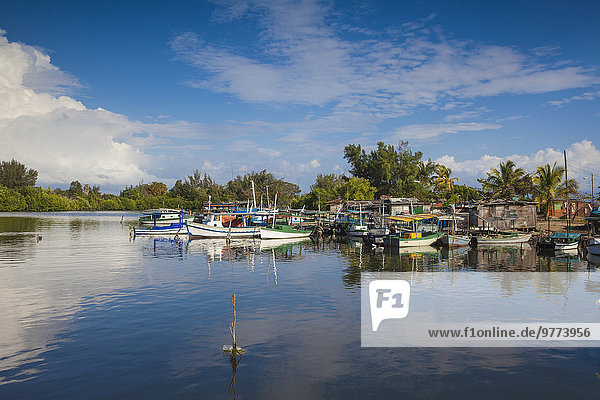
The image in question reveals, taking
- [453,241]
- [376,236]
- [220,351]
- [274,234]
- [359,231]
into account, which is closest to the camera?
[220,351]

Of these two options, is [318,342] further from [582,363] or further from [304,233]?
[304,233]

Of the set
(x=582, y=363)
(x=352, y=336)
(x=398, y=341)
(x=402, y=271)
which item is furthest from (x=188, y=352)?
(x=402, y=271)

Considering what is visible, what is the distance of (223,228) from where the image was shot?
63.2 metres

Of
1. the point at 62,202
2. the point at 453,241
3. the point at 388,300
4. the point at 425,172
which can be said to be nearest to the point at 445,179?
the point at 425,172

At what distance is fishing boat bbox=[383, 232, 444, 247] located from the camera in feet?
159

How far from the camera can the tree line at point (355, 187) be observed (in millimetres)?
76000

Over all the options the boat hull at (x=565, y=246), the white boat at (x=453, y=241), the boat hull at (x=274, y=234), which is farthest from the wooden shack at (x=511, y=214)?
the boat hull at (x=274, y=234)

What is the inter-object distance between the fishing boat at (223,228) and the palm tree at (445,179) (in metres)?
47.7

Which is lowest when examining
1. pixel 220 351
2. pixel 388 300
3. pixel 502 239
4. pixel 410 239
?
pixel 220 351

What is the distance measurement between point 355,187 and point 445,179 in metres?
20.2

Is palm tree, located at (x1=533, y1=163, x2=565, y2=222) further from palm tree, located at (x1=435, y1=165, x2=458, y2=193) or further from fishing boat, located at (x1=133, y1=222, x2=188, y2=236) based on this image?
fishing boat, located at (x1=133, y1=222, x2=188, y2=236)

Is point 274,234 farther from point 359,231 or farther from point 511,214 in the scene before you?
point 511,214

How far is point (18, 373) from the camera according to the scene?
13281 millimetres

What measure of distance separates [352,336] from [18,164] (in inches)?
7499
